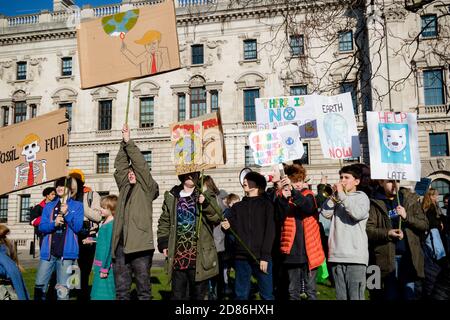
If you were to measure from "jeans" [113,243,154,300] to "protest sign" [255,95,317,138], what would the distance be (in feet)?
13.6

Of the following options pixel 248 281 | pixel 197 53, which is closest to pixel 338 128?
pixel 248 281

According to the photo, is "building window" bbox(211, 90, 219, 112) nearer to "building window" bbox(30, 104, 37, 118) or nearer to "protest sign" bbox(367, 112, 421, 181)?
"building window" bbox(30, 104, 37, 118)

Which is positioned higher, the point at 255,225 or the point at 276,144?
the point at 276,144

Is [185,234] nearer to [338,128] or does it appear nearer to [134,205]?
[134,205]

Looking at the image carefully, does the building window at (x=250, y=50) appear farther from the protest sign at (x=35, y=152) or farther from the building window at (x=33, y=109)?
the protest sign at (x=35, y=152)

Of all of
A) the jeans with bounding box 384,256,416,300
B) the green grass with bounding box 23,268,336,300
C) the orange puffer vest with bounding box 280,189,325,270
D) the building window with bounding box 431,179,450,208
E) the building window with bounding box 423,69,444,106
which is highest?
the building window with bounding box 423,69,444,106

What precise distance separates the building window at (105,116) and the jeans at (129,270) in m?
29.4

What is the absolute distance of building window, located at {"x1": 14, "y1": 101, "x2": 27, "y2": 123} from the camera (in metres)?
35.2

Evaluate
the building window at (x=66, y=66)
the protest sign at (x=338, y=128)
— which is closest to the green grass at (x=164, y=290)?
the protest sign at (x=338, y=128)

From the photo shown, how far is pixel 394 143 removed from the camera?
6.13 metres

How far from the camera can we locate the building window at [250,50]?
3197 cm

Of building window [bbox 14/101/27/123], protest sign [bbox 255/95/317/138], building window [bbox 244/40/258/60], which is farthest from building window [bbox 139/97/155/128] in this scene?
protest sign [bbox 255/95/317/138]

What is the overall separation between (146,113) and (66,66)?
25.4ft
